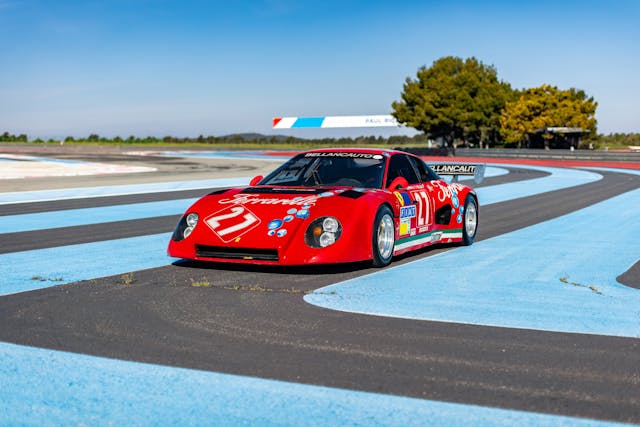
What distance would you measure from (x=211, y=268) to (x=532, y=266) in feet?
11.4

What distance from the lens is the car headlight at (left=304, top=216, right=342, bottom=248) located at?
7.58m

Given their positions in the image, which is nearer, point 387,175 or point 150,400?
point 150,400

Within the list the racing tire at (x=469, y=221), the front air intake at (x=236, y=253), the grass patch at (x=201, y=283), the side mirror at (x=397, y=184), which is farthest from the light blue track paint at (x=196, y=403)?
the racing tire at (x=469, y=221)

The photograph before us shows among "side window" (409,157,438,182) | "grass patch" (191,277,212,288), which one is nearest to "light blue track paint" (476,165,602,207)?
"side window" (409,157,438,182)

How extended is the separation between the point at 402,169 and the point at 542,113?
231ft

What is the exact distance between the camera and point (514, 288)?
727cm

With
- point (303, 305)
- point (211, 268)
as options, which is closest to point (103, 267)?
point (211, 268)

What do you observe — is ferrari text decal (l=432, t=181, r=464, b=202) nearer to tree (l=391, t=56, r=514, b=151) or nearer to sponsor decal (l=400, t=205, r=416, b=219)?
sponsor decal (l=400, t=205, r=416, b=219)

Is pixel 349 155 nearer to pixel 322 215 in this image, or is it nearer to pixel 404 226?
pixel 404 226

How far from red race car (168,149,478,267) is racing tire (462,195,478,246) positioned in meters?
0.59

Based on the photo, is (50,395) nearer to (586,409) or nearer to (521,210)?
(586,409)

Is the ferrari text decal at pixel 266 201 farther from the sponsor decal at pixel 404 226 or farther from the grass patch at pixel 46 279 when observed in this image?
the grass patch at pixel 46 279

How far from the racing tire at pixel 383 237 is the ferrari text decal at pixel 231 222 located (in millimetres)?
1229

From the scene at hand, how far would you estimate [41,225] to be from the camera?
41.2 ft
